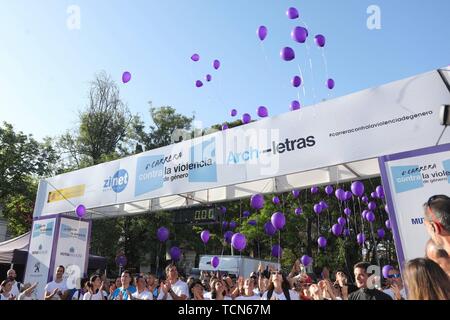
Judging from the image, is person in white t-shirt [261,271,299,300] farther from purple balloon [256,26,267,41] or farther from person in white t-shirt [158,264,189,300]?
purple balloon [256,26,267,41]

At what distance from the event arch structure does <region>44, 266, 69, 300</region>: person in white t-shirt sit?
1927 mm

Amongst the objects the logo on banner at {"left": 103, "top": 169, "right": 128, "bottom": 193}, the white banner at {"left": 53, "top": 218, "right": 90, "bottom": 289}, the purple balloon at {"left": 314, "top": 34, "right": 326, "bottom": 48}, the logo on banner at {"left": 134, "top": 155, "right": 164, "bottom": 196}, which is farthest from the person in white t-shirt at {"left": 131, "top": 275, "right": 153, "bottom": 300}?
the purple balloon at {"left": 314, "top": 34, "right": 326, "bottom": 48}

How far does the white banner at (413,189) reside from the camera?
472cm

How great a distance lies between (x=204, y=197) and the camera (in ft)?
27.9

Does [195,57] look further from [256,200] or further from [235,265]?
[235,265]

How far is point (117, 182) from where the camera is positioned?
29.2 ft

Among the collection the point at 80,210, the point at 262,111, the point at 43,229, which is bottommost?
the point at 43,229

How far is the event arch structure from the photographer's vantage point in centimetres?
514

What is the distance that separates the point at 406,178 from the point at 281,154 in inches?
81.2

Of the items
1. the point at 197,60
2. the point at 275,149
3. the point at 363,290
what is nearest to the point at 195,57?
the point at 197,60

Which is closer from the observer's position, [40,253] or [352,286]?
[352,286]

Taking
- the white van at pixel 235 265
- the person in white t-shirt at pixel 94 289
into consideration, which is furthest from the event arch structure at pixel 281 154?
the white van at pixel 235 265
